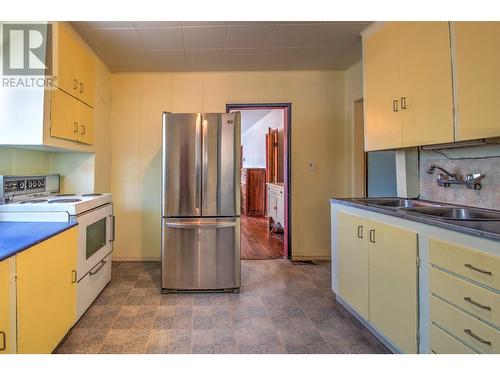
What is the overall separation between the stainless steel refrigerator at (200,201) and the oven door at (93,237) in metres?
0.51

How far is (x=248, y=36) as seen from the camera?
8.61 ft

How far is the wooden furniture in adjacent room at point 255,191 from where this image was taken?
23.8ft

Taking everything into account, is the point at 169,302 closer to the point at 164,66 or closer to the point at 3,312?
the point at 3,312

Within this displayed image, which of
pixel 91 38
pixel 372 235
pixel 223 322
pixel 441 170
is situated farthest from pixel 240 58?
pixel 223 322

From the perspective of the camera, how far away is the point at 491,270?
3.44 ft

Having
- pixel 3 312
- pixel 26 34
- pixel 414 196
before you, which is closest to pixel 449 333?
pixel 414 196

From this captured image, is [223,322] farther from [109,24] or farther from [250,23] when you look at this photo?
[109,24]

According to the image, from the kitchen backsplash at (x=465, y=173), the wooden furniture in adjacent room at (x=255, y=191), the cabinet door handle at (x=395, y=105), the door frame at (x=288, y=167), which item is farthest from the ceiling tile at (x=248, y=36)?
the wooden furniture in adjacent room at (x=255, y=191)

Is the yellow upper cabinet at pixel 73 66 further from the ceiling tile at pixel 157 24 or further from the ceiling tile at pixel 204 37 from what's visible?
the ceiling tile at pixel 204 37

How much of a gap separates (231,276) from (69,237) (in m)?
1.39

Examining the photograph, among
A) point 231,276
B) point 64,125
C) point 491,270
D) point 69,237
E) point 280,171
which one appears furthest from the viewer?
point 280,171

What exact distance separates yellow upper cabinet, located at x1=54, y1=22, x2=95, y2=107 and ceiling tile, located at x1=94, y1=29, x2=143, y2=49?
0.69 ft

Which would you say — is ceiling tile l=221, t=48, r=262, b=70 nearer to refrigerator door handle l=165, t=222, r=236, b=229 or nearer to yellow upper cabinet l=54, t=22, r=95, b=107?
yellow upper cabinet l=54, t=22, r=95, b=107

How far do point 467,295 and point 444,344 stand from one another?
0.29 meters
